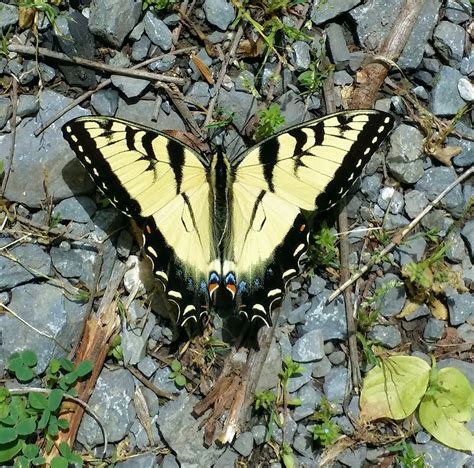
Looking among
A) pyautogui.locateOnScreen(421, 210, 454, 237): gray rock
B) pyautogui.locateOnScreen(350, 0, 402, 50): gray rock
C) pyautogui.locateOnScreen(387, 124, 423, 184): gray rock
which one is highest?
pyautogui.locateOnScreen(350, 0, 402, 50): gray rock

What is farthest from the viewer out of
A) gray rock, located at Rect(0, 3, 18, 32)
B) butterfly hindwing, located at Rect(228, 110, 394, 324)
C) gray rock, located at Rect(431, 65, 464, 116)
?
gray rock, located at Rect(431, 65, 464, 116)

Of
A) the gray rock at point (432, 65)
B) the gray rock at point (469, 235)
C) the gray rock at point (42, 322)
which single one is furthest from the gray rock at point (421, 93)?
the gray rock at point (42, 322)

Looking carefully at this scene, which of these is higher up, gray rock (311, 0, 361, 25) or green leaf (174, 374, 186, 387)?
gray rock (311, 0, 361, 25)

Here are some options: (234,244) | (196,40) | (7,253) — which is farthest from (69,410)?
(196,40)

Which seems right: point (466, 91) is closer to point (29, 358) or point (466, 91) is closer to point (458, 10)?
point (458, 10)

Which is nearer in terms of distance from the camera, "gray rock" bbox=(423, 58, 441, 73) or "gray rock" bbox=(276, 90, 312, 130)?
"gray rock" bbox=(276, 90, 312, 130)

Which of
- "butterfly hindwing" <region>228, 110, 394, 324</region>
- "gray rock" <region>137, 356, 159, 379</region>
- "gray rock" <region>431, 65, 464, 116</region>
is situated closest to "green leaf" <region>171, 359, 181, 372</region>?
"gray rock" <region>137, 356, 159, 379</region>

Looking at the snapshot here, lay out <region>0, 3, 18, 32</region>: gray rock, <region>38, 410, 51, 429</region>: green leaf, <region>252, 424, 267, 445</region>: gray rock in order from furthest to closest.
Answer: <region>0, 3, 18, 32</region>: gray rock
<region>252, 424, 267, 445</region>: gray rock
<region>38, 410, 51, 429</region>: green leaf

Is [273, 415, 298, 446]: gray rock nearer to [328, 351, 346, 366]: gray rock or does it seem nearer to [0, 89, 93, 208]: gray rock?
[328, 351, 346, 366]: gray rock
